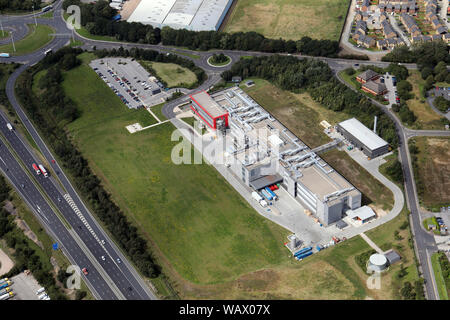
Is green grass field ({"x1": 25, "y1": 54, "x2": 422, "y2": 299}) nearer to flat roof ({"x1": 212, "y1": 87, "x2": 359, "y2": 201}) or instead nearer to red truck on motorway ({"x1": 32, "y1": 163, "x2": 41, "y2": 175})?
flat roof ({"x1": 212, "y1": 87, "x2": 359, "y2": 201})

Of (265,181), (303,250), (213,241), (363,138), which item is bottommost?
(213,241)

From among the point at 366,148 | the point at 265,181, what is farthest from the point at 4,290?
the point at 366,148

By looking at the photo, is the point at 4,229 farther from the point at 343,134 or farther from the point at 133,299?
the point at 343,134

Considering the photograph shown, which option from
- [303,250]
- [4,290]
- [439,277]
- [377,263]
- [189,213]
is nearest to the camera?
[439,277]

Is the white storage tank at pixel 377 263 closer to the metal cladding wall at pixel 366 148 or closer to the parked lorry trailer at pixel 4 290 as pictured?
the metal cladding wall at pixel 366 148


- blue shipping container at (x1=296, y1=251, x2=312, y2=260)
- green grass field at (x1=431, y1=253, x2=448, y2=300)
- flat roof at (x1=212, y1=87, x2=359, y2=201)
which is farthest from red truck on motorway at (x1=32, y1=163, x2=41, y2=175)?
green grass field at (x1=431, y1=253, x2=448, y2=300)

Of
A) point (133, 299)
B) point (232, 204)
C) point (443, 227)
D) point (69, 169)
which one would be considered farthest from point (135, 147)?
point (443, 227)

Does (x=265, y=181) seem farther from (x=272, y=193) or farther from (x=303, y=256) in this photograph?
(x=303, y=256)
